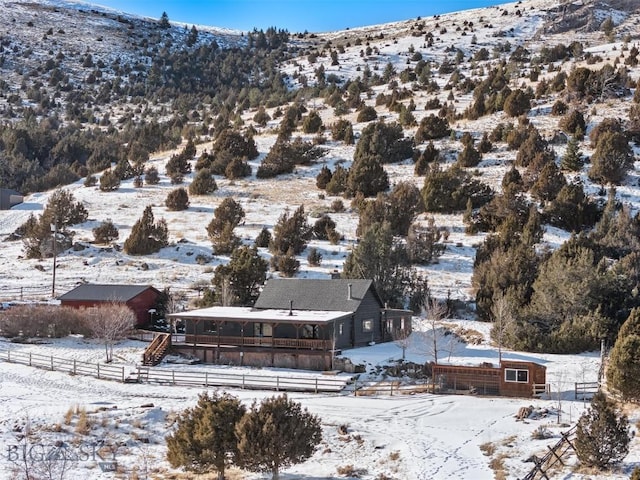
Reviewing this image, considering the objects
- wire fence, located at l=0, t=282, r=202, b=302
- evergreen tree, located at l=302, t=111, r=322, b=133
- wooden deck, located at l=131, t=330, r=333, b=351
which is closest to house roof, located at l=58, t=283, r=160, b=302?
wire fence, located at l=0, t=282, r=202, b=302

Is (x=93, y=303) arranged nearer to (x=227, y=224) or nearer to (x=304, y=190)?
(x=227, y=224)

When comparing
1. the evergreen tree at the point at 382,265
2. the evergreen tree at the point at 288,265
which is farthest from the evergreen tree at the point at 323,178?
the evergreen tree at the point at 382,265

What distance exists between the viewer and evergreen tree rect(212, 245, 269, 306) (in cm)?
3694

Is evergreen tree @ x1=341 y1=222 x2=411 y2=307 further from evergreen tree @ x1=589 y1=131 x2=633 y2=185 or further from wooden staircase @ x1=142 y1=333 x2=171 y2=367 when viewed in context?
evergreen tree @ x1=589 y1=131 x2=633 y2=185

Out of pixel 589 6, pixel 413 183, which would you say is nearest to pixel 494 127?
pixel 413 183

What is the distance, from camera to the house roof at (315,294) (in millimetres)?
33062

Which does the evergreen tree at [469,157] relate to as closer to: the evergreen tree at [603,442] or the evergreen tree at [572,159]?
the evergreen tree at [572,159]

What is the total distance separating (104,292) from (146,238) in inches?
353

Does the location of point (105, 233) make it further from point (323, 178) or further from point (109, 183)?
point (323, 178)

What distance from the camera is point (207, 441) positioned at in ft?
56.0

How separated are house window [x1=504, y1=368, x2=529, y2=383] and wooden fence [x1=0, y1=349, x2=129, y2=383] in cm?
1457

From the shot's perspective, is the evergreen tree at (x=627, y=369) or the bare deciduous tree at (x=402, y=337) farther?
the bare deciduous tree at (x=402, y=337)

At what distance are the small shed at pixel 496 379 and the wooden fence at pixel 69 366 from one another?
490 inches

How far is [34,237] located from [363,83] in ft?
153
